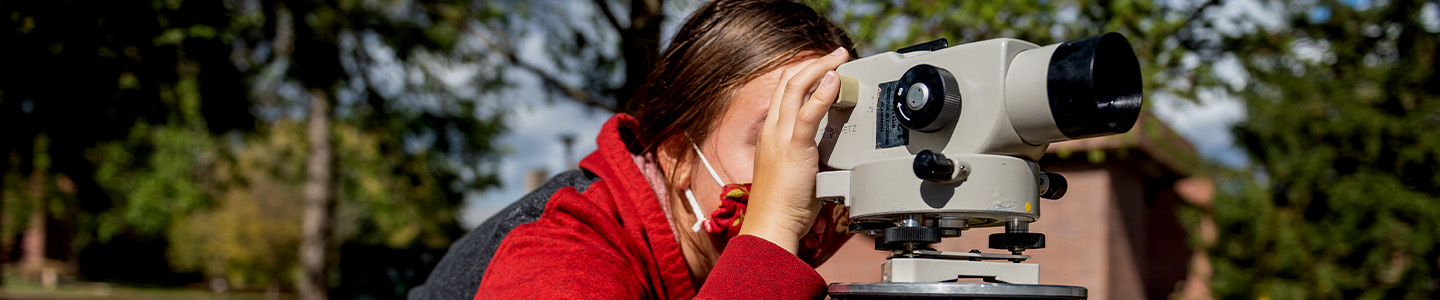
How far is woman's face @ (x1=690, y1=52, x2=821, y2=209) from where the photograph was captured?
4.72 ft

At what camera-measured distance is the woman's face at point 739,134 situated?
1438mm

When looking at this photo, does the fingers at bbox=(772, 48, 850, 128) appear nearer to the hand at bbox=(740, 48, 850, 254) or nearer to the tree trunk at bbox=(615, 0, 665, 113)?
the hand at bbox=(740, 48, 850, 254)

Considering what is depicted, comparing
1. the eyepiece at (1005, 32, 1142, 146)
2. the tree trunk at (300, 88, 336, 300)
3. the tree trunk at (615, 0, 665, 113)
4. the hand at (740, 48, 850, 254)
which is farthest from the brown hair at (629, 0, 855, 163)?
the tree trunk at (300, 88, 336, 300)

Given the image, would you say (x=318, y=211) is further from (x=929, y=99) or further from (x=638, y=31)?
(x=929, y=99)

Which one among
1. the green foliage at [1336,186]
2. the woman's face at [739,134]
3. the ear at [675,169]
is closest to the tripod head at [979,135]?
the woman's face at [739,134]

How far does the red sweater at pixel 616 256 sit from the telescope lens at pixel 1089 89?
1.20 ft

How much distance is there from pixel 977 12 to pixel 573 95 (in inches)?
99.5

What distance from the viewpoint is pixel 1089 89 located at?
0.99 meters

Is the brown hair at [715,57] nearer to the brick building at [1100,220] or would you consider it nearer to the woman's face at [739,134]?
the woman's face at [739,134]

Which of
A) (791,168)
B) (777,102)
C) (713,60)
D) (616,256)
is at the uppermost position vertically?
(713,60)

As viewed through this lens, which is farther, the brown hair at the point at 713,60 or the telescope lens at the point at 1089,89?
the brown hair at the point at 713,60

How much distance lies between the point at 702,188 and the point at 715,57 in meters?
0.22

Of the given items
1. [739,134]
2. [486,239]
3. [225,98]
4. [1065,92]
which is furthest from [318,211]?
[1065,92]

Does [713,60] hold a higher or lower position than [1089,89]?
higher
